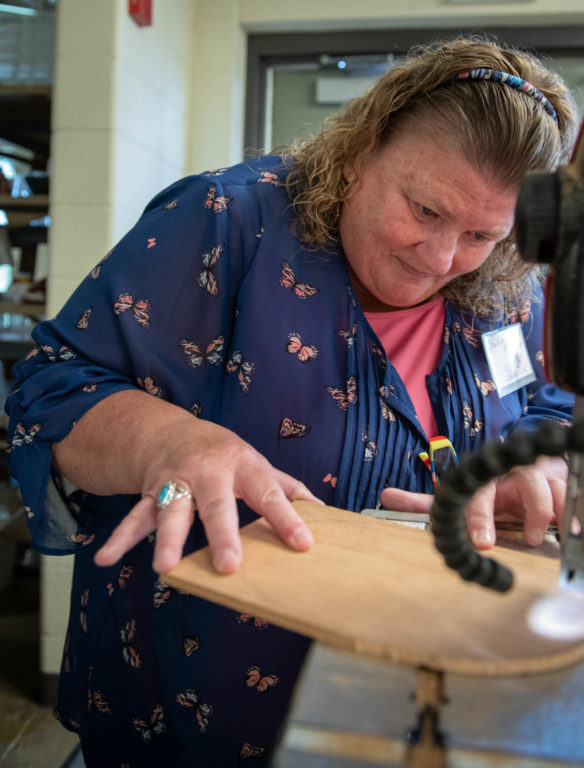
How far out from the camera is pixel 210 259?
1.04 meters

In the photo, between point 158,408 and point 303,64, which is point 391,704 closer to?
point 158,408

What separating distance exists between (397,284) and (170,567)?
0.67m

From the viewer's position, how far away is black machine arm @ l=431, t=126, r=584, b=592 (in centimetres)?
49

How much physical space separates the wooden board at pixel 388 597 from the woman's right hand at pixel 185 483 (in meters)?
0.02

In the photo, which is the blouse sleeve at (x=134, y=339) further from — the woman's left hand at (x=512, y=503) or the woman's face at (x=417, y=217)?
the woman's left hand at (x=512, y=503)

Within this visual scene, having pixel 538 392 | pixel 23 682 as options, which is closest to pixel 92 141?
pixel 538 392

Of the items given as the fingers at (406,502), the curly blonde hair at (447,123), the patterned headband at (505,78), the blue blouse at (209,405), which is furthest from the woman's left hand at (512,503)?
the patterned headband at (505,78)

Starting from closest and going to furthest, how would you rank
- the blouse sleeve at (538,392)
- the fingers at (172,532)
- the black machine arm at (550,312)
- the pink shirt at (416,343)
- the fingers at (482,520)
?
the black machine arm at (550,312)
the fingers at (172,532)
the fingers at (482,520)
the pink shirt at (416,343)
the blouse sleeve at (538,392)

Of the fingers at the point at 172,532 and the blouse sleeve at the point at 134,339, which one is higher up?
the blouse sleeve at the point at 134,339

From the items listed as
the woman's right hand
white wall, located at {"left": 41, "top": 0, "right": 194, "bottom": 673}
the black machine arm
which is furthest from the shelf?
the black machine arm

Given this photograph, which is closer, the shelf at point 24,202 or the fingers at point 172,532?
the fingers at point 172,532

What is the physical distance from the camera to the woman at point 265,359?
99cm

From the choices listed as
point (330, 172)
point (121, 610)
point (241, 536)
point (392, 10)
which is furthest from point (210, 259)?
point (392, 10)

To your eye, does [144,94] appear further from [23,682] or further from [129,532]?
[23,682]
